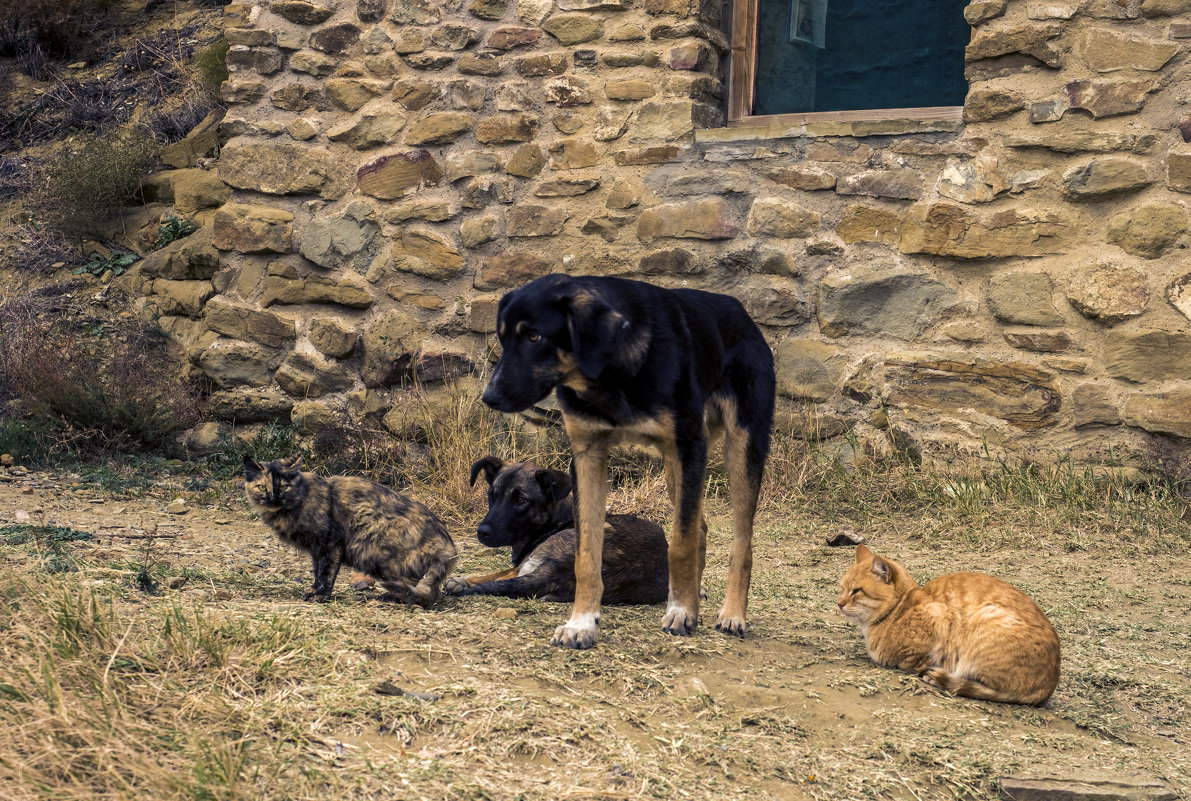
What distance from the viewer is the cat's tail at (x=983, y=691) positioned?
3.32 metres

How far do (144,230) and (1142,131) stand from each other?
764cm

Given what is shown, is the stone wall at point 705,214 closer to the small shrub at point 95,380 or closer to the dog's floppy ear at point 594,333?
the small shrub at point 95,380

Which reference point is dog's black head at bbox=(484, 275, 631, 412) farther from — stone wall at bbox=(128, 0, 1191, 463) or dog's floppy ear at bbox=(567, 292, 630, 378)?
stone wall at bbox=(128, 0, 1191, 463)

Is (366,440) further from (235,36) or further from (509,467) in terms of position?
(235,36)

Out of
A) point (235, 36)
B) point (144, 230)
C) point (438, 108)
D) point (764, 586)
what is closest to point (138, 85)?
point (144, 230)

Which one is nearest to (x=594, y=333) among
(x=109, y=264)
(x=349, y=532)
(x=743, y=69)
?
(x=349, y=532)

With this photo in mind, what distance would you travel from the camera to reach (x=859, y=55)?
671 cm

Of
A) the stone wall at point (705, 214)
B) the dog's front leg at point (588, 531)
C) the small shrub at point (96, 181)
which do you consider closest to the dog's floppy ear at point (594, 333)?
the dog's front leg at point (588, 531)

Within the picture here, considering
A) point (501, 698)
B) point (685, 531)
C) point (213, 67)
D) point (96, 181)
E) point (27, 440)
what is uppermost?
point (213, 67)

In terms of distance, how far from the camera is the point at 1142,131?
5.58m

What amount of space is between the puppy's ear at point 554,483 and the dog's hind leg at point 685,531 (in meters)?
1.02

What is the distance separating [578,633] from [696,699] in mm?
547

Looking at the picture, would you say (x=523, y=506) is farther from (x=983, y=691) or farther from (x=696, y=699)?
(x=983, y=691)

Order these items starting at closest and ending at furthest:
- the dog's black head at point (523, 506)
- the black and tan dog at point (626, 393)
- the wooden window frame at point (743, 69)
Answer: the black and tan dog at point (626, 393), the dog's black head at point (523, 506), the wooden window frame at point (743, 69)
